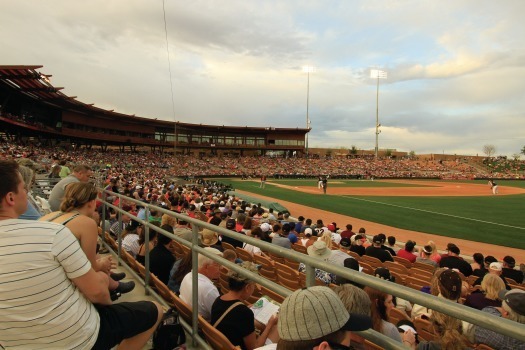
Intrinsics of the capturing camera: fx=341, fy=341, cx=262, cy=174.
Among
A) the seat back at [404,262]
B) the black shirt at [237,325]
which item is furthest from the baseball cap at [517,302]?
the seat back at [404,262]

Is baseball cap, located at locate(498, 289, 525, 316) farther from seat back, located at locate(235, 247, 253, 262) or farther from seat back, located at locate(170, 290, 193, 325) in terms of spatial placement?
seat back, located at locate(235, 247, 253, 262)

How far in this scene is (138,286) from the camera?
541 cm

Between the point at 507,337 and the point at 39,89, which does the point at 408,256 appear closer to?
the point at 507,337

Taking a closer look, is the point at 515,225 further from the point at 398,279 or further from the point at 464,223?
the point at 398,279

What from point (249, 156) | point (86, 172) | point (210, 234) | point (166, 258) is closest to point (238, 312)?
point (166, 258)

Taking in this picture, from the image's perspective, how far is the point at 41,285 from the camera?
214cm

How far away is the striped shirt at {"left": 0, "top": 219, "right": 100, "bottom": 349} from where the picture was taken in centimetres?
210

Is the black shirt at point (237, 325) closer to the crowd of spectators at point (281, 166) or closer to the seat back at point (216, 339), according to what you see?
the seat back at point (216, 339)

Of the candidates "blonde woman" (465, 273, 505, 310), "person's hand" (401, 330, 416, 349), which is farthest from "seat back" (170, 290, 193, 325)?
"blonde woman" (465, 273, 505, 310)

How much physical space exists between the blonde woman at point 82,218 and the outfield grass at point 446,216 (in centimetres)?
1813

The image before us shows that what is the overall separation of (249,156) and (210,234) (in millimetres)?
82092

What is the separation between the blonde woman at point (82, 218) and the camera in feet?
9.89

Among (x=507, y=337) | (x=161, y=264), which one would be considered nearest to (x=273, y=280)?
(x=161, y=264)

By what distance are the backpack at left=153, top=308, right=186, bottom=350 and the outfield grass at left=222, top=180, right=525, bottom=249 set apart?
17.4 meters
